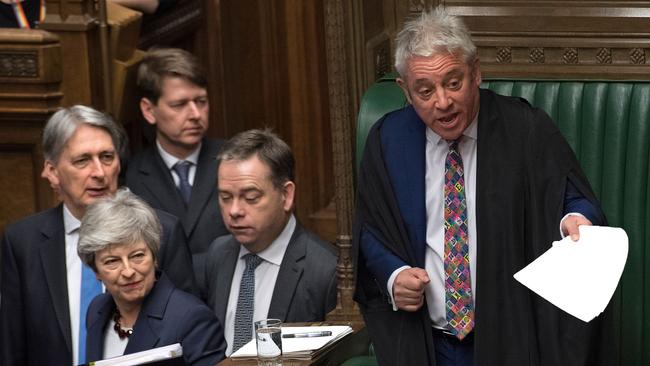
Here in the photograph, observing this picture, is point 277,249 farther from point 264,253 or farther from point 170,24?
point 170,24

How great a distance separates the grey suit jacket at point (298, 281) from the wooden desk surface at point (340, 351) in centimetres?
→ 15

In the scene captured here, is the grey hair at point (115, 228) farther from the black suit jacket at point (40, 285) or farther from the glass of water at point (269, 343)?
the glass of water at point (269, 343)

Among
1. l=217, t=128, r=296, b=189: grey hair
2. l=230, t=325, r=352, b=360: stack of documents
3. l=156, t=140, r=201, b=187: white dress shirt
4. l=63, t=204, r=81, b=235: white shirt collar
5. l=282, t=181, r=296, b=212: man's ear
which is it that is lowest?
l=230, t=325, r=352, b=360: stack of documents

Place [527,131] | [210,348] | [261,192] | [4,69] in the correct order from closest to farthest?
1. [527,131]
2. [210,348]
3. [261,192]
4. [4,69]

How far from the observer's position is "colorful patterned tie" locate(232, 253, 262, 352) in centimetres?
500

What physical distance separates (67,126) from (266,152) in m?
0.74

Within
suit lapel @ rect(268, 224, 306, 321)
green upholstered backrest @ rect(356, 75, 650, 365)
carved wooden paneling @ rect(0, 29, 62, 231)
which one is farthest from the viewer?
carved wooden paneling @ rect(0, 29, 62, 231)

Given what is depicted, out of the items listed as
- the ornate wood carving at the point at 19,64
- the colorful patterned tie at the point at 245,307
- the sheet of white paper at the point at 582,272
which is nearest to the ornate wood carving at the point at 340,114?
the colorful patterned tie at the point at 245,307

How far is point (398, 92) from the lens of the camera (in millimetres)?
5145

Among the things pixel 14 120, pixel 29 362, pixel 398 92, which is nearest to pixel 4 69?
pixel 14 120

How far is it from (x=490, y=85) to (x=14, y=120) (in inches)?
80.1

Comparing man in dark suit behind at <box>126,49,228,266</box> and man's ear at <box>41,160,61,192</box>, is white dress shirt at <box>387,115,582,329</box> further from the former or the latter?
man's ear at <box>41,160,61,192</box>

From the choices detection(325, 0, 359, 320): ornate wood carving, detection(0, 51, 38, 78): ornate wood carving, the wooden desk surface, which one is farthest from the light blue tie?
detection(0, 51, 38, 78): ornate wood carving

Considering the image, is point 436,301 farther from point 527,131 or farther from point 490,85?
point 490,85
